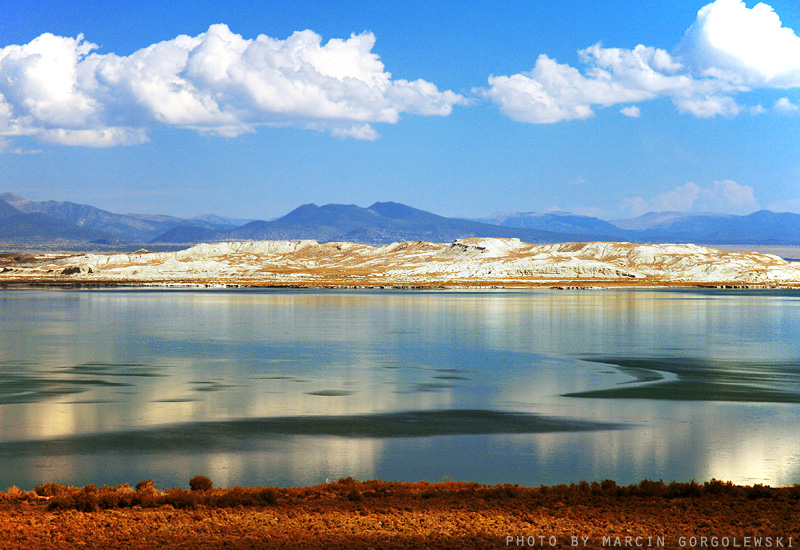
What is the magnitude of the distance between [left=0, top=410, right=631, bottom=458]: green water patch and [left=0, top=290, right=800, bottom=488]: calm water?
0.08 m

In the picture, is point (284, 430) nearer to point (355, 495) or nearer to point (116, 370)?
point (355, 495)

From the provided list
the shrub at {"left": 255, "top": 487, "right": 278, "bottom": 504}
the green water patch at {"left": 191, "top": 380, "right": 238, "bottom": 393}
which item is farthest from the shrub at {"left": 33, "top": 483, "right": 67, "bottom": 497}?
the green water patch at {"left": 191, "top": 380, "right": 238, "bottom": 393}

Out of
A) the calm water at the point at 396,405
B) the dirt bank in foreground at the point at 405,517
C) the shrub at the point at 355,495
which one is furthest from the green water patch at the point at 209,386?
the shrub at the point at 355,495

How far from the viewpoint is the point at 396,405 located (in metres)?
21.4

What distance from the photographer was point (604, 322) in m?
52.8

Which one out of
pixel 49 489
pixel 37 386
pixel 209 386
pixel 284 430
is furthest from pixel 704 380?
pixel 37 386

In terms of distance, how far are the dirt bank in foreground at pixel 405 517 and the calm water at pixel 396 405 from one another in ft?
5.76

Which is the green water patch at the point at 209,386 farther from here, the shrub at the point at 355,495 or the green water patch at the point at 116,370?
the shrub at the point at 355,495

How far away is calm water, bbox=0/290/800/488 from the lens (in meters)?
14.9

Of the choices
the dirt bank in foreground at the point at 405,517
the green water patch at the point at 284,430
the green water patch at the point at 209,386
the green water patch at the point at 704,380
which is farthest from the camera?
the green water patch at the point at 209,386

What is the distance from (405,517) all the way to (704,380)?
62.3 ft

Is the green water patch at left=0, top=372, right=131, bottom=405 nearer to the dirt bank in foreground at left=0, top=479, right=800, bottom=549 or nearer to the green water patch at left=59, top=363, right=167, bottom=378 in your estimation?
the green water patch at left=59, top=363, right=167, bottom=378

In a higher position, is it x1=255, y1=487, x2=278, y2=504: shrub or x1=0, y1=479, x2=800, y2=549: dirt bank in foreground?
x1=255, y1=487, x2=278, y2=504: shrub

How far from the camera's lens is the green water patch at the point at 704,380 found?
23.2m
